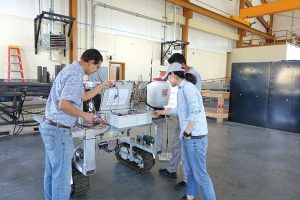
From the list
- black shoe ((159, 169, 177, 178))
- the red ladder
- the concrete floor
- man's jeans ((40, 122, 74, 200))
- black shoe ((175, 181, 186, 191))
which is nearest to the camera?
man's jeans ((40, 122, 74, 200))

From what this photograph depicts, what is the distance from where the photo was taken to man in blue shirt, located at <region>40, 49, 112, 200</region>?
1.46 m

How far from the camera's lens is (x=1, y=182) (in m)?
2.47

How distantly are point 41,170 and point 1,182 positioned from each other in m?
0.44

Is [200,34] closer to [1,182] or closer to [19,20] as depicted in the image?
[19,20]

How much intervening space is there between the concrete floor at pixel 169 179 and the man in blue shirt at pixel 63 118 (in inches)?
28.5

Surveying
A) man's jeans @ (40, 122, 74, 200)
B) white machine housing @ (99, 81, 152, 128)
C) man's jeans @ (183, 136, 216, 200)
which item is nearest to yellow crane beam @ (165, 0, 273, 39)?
white machine housing @ (99, 81, 152, 128)

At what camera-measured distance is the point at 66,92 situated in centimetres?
144

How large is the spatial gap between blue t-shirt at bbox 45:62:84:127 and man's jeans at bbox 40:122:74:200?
81mm

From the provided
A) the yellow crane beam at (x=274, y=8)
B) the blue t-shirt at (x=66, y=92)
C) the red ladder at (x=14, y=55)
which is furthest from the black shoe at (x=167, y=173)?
the yellow crane beam at (x=274, y=8)

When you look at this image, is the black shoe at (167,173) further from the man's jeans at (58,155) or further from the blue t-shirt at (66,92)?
the blue t-shirt at (66,92)

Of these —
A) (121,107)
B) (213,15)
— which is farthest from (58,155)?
(213,15)

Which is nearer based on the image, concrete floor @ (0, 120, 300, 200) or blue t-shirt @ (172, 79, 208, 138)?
blue t-shirt @ (172, 79, 208, 138)

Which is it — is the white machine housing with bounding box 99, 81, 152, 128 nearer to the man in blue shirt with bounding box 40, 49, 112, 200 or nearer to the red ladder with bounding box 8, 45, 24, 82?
the man in blue shirt with bounding box 40, 49, 112, 200

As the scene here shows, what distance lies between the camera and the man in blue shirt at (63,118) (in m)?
1.46
